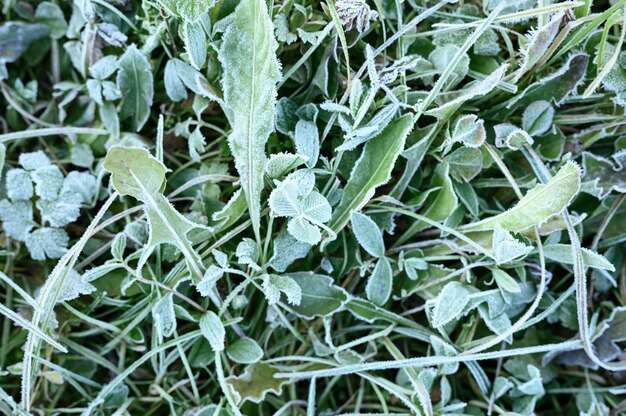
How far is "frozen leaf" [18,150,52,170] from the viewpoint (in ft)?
2.41

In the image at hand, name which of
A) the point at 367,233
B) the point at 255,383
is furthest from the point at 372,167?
the point at 255,383

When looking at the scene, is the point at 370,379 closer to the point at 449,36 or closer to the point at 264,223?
the point at 264,223

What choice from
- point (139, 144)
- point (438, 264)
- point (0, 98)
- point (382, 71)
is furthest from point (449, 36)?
point (0, 98)

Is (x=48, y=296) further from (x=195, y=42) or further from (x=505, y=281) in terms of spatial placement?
(x=505, y=281)

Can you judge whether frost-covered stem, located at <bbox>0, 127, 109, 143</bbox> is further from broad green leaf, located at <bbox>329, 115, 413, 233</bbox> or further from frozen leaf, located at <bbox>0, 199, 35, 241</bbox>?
broad green leaf, located at <bbox>329, 115, 413, 233</bbox>

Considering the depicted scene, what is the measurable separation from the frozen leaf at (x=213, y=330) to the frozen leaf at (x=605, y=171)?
17.9 inches

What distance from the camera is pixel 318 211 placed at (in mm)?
612

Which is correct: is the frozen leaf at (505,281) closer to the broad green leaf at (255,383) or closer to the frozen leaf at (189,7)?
the broad green leaf at (255,383)

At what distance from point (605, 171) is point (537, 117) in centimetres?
11

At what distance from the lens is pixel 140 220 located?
70cm

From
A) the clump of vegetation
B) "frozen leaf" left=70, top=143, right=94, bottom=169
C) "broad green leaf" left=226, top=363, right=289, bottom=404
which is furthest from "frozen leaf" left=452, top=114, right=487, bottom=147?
"frozen leaf" left=70, top=143, right=94, bottom=169

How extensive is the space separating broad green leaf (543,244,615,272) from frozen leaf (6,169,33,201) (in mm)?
613

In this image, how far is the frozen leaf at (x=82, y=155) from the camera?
2.49 ft

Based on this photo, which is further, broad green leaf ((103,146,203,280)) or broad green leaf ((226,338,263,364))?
broad green leaf ((226,338,263,364))
